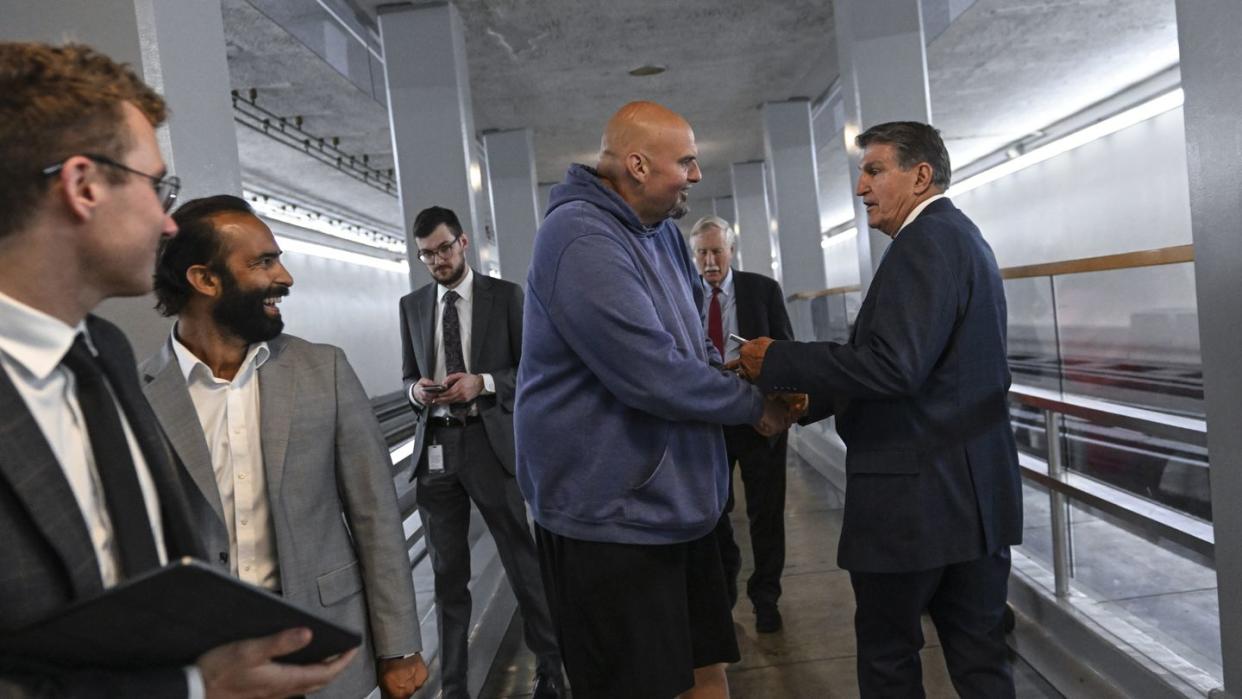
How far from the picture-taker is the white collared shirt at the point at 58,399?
3.53ft

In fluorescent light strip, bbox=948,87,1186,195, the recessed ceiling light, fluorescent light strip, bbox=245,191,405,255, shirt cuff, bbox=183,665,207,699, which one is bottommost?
shirt cuff, bbox=183,665,207,699

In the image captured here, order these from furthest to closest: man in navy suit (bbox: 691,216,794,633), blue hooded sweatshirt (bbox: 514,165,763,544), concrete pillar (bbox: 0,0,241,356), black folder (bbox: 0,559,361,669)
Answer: man in navy suit (bbox: 691,216,794,633) → concrete pillar (bbox: 0,0,241,356) → blue hooded sweatshirt (bbox: 514,165,763,544) → black folder (bbox: 0,559,361,669)

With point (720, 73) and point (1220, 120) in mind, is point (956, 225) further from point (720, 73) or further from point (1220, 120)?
point (720, 73)

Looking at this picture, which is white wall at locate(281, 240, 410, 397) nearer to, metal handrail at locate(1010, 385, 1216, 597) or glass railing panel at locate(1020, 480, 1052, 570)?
glass railing panel at locate(1020, 480, 1052, 570)

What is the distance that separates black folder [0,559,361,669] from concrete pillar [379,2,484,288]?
22.6 ft

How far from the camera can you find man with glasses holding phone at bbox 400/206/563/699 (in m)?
3.84

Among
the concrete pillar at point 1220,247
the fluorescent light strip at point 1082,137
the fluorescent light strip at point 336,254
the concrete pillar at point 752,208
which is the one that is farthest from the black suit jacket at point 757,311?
the concrete pillar at point 752,208

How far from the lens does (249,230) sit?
199cm

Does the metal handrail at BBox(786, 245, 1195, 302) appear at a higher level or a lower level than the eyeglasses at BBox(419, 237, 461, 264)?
lower

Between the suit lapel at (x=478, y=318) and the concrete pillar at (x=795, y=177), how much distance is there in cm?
987

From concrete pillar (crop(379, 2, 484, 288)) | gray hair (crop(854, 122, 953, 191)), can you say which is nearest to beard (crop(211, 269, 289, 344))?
gray hair (crop(854, 122, 953, 191))

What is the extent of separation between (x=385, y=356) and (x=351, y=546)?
24.7 meters

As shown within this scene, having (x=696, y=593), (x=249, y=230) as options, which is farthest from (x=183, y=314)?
(x=696, y=593)

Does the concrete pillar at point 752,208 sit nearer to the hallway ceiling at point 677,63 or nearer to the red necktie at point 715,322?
the hallway ceiling at point 677,63
